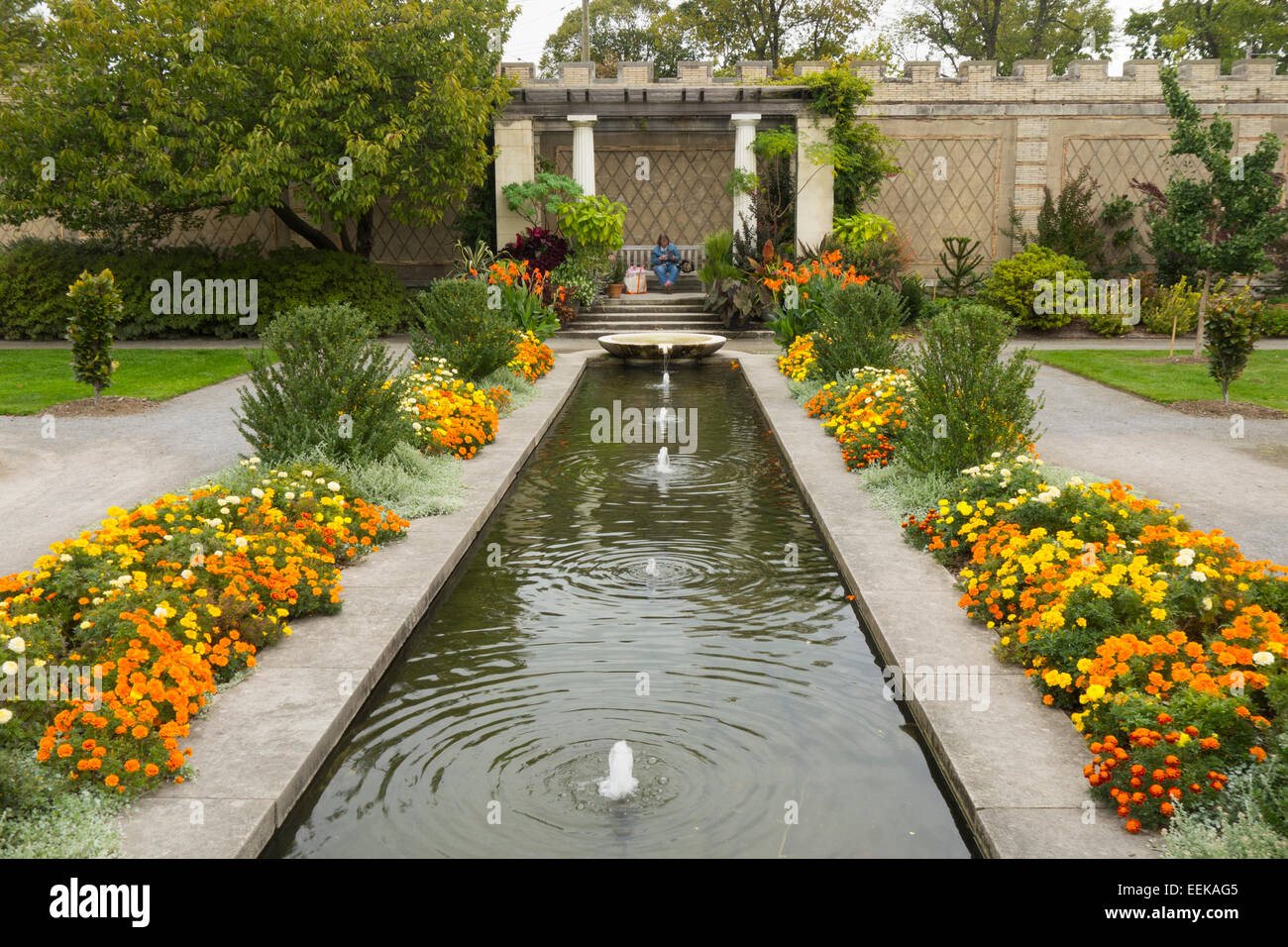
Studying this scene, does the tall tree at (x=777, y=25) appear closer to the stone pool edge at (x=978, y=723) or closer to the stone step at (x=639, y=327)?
the stone step at (x=639, y=327)

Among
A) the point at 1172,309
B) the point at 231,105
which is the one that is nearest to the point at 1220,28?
the point at 1172,309

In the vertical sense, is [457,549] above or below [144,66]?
below

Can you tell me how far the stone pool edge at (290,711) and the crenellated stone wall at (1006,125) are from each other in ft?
56.6

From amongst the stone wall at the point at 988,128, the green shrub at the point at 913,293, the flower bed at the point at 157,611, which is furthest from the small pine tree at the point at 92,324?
the green shrub at the point at 913,293

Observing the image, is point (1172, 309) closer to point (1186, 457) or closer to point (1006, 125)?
point (1006, 125)

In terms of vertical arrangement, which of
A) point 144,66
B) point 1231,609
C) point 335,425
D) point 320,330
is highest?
point 144,66

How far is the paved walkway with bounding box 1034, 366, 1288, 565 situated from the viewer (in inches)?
288

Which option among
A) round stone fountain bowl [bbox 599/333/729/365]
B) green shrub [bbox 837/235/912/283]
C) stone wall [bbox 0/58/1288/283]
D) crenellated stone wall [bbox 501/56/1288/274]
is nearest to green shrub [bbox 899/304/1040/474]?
round stone fountain bowl [bbox 599/333/729/365]

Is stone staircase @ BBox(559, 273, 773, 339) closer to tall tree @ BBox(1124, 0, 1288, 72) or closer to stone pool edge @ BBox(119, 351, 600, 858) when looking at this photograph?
stone pool edge @ BBox(119, 351, 600, 858)

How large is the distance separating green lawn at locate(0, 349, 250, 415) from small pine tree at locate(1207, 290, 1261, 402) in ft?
39.1
